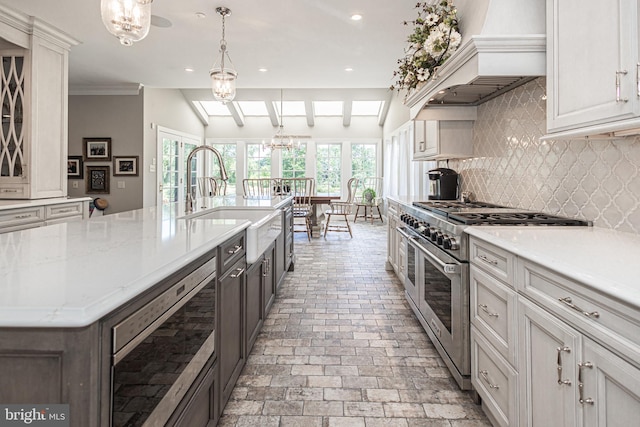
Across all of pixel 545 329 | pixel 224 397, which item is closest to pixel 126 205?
pixel 224 397

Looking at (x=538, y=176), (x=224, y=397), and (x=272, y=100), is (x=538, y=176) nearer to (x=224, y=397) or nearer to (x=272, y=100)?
(x=224, y=397)

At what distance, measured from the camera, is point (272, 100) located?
8.84m

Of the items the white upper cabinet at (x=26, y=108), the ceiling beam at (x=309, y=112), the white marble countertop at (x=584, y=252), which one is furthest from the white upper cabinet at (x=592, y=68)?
the ceiling beam at (x=309, y=112)

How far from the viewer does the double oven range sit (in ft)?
6.19

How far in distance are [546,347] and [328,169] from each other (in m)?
9.34

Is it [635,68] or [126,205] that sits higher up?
[635,68]

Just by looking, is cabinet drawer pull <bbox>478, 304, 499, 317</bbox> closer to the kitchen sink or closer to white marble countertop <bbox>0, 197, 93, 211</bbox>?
the kitchen sink

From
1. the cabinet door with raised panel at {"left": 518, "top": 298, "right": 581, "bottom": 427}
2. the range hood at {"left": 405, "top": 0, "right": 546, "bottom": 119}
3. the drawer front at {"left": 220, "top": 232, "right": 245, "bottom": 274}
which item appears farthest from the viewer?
the range hood at {"left": 405, "top": 0, "right": 546, "bottom": 119}

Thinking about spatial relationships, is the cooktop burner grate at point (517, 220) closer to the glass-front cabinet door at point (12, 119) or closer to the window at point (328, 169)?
the glass-front cabinet door at point (12, 119)

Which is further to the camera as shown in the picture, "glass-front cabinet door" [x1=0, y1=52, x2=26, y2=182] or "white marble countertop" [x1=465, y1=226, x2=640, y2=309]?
"glass-front cabinet door" [x1=0, y1=52, x2=26, y2=182]

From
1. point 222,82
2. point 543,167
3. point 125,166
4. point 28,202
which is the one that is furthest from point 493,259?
point 125,166

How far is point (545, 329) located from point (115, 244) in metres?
1.43

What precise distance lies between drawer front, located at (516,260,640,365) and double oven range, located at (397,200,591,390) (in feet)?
1.92

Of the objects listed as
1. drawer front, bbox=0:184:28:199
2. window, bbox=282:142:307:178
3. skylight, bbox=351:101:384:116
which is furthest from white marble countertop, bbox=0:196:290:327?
window, bbox=282:142:307:178
